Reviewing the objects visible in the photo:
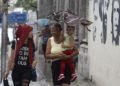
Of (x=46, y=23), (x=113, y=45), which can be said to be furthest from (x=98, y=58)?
(x=46, y=23)

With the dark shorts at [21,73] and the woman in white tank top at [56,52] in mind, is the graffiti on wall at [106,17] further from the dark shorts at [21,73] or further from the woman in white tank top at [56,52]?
the dark shorts at [21,73]

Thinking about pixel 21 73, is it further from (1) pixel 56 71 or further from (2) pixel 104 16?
(2) pixel 104 16

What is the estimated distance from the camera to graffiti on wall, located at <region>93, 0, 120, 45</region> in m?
12.3

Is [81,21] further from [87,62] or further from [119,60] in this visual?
[87,62]

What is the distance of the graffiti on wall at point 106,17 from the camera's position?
1231 centimetres

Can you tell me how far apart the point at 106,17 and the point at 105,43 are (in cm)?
65

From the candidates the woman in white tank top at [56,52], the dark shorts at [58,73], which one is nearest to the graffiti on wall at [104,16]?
the woman in white tank top at [56,52]

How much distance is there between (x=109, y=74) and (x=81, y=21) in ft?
10.7

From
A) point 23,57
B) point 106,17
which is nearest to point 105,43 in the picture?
point 106,17

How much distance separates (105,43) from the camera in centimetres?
1376

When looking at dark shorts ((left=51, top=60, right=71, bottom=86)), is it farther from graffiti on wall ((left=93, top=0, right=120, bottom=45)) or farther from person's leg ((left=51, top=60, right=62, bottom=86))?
graffiti on wall ((left=93, top=0, right=120, bottom=45))

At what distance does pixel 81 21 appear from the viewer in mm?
10172

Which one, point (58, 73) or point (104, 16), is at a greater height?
point (104, 16)

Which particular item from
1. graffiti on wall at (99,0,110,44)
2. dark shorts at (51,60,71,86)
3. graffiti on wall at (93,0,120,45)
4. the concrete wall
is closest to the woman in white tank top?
dark shorts at (51,60,71,86)
